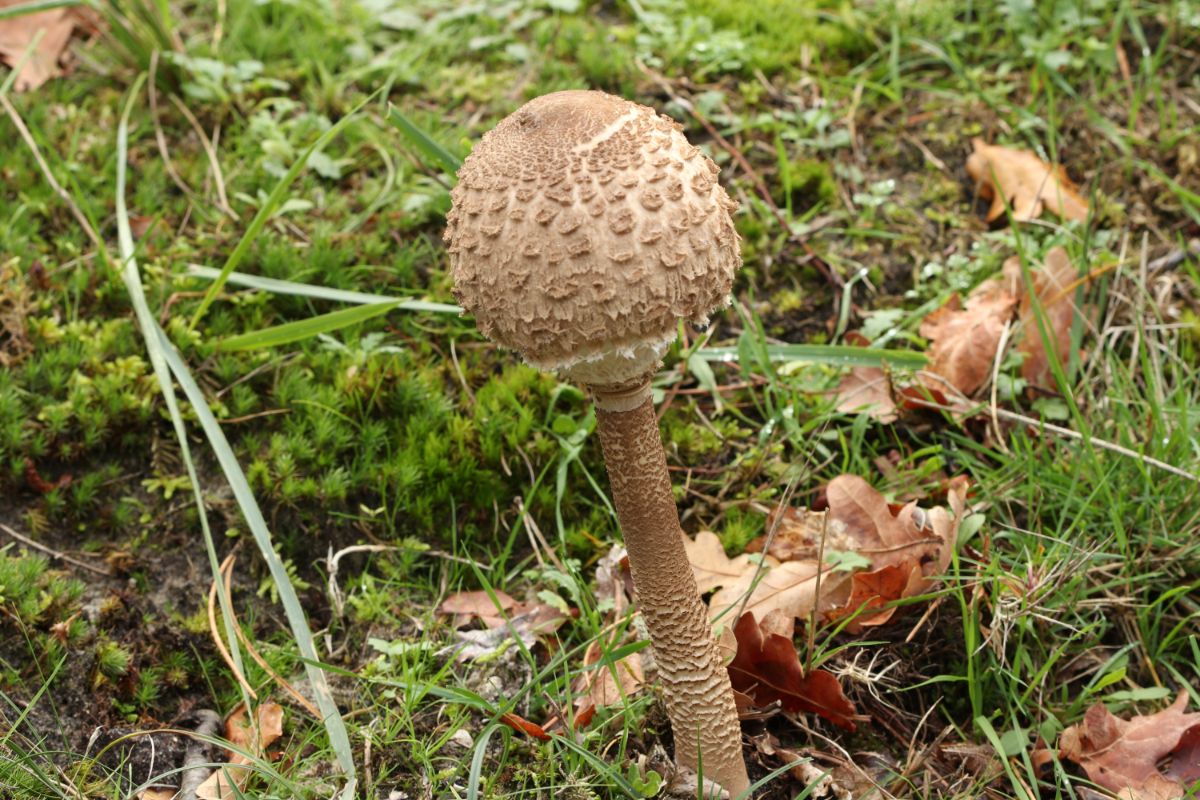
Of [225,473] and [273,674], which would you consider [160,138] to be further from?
[273,674]

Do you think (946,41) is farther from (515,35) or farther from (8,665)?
(8,665)

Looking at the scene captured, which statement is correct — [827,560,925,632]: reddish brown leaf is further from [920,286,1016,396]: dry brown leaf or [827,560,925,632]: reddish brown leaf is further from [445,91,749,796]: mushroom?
[445,91,749,796]: mushroom

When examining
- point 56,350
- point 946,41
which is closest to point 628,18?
point 946,41

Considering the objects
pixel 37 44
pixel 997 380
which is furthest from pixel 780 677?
pixel 37 44

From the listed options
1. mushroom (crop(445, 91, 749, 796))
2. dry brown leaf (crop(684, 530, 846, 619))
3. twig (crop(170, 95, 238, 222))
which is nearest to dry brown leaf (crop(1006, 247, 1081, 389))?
dry brown leaf (crop(684, 530, 846, 619))

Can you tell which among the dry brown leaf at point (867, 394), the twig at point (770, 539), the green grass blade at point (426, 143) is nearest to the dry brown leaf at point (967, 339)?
the dry brown leaf at point (867, 394)

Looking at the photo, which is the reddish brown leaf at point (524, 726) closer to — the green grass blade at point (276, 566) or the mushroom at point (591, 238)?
the green grass blade at point (276, 566)
